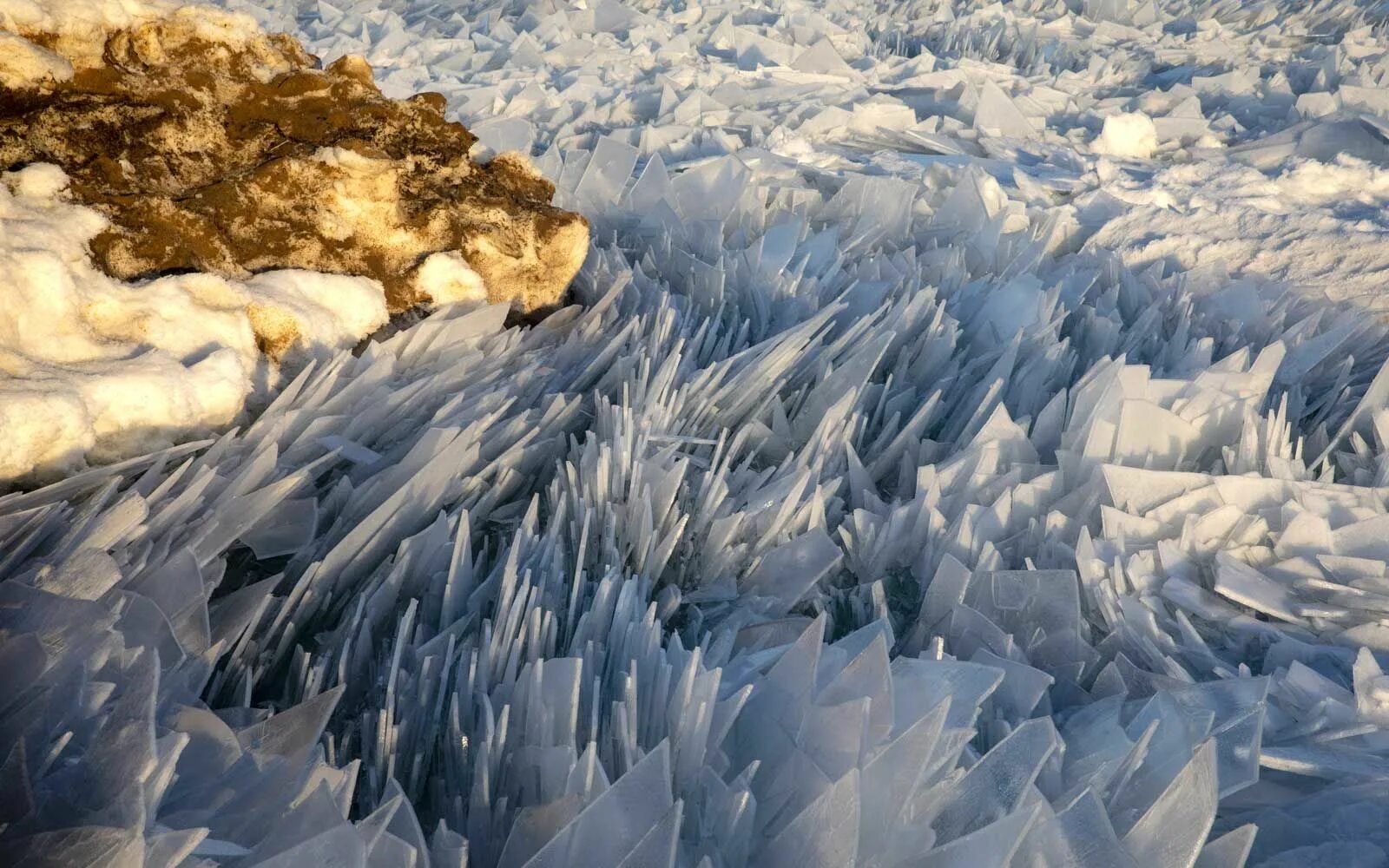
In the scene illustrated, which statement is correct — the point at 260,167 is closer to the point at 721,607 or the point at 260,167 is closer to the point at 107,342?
the point at 107,342

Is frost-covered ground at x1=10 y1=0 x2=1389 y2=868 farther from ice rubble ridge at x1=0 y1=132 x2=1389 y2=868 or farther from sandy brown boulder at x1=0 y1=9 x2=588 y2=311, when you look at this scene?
sandy brown boulder at x1=0 y1=9 x2=588 y2=311

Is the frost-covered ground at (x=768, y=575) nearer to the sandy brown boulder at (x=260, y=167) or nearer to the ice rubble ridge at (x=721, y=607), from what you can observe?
the ice rubble ridge at (x=721, y=607)

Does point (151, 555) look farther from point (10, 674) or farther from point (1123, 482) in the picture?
point (1123, 482)

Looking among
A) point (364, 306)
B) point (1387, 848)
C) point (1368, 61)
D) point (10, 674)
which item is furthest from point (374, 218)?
point (1368, 61)

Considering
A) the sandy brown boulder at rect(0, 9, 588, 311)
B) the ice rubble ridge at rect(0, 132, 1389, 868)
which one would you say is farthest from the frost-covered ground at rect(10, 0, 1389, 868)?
the sandy brown boulder at rect(0, 9, 588, 311)

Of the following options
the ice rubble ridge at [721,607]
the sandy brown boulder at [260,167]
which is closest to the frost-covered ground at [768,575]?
the ice rubble ridge at [721,607]

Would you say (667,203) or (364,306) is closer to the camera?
(364,306)
